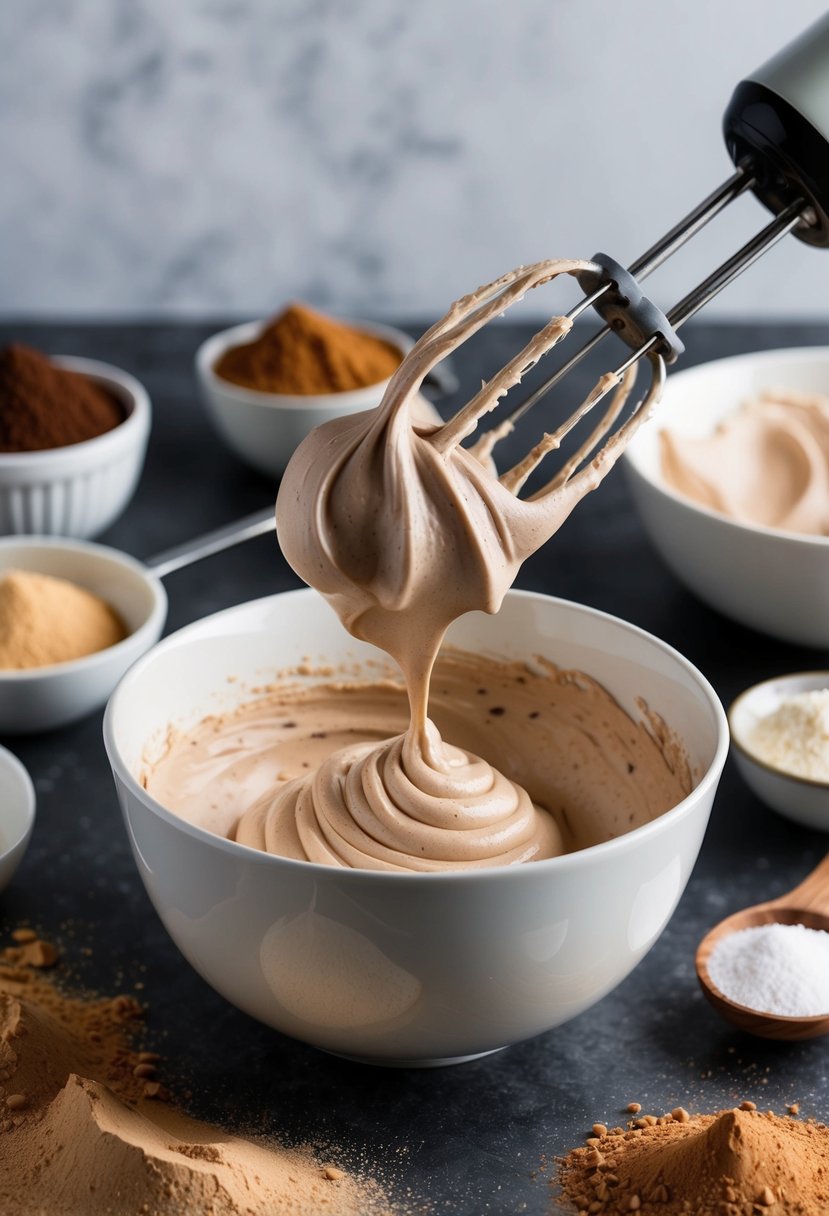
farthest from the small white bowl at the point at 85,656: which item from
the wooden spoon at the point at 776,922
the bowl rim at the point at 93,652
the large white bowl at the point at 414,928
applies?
the wooden spoon at the point at 776,922

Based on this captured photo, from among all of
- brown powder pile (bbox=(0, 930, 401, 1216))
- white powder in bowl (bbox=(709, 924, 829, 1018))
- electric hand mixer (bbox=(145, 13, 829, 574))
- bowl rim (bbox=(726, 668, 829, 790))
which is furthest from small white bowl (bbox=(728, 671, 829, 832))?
brown powder pile (bbox=(0, 930, 401, 1216))

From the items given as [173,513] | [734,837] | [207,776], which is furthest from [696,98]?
[207,776]

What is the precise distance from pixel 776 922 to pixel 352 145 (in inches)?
61.4

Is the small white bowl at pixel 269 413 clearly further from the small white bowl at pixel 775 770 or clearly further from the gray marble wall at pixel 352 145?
the gray marble wall at pixel 352 145

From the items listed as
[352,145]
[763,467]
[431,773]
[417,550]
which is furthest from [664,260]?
[352,145]

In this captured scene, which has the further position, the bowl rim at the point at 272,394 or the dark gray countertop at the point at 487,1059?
the bowl rim at the point at 272,394

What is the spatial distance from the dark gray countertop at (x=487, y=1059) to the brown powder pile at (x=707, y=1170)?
0.10ft

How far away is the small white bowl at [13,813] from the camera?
1077 millimetres

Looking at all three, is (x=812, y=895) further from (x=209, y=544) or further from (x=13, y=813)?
(x=209, y=544)

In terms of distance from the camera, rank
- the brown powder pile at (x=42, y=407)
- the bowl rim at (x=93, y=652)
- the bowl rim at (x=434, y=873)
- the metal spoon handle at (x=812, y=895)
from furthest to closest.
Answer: the brown powder pile at (x=42, y=407) → the bowl rim at (x=93, y=652) → the metal spoon handle at (x=812, y=895) → the bowl rim at (x=434, y=873)

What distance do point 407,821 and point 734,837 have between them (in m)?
0.35

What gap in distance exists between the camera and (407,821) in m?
0.96

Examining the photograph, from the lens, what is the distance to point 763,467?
1513 millimetres

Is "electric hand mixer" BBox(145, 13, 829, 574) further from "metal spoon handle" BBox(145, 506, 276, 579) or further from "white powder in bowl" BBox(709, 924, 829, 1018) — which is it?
"metal spoon handle" BBox(145, 506, 276, 579)
